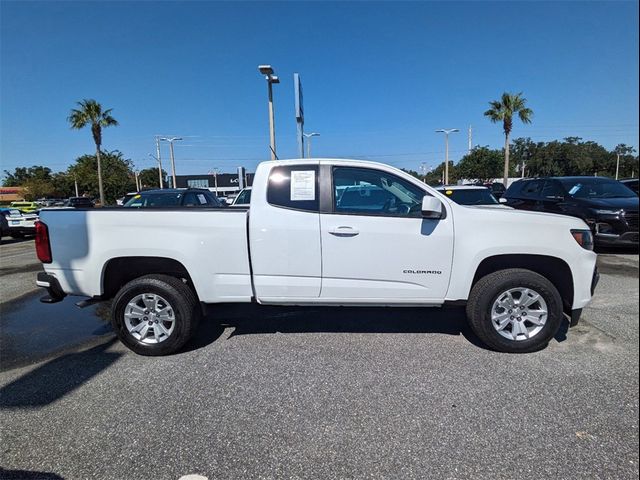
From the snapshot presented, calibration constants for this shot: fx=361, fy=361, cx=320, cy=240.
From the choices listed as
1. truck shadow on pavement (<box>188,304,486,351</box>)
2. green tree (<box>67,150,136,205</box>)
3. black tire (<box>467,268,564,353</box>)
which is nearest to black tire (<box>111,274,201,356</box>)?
truck shadow on pavement (<box>188,304,486,351</box>)

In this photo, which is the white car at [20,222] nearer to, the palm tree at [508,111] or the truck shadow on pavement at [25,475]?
the truck shadow on pavement at [25,475]

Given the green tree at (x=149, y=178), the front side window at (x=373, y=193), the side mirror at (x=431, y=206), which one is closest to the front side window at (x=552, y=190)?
the front side window at (x=373, y=193)

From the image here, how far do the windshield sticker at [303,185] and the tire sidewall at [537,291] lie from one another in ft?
6.53

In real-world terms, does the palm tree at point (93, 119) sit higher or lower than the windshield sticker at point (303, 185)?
higher

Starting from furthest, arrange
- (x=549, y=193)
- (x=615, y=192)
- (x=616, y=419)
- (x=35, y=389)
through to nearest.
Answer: (x=549, y=193), (x=615, y=192), (x=35, y=389), (x=616, y=419)

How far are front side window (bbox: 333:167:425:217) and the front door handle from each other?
19 centimetres

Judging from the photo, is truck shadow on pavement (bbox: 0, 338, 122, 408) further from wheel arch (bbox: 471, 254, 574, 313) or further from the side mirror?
wheel arch (bbox: 471, 254, 574, 313)

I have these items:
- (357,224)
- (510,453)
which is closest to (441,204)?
(357,224)

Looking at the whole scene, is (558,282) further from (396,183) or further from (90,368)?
(90,368)

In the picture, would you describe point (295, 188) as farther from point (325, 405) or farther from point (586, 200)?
point (586, 200)

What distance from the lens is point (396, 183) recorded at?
3.80m

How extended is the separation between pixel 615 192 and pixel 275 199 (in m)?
9.37

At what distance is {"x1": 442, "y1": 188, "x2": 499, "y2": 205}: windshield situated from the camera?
30.6 ft

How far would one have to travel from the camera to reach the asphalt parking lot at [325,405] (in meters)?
2.27
